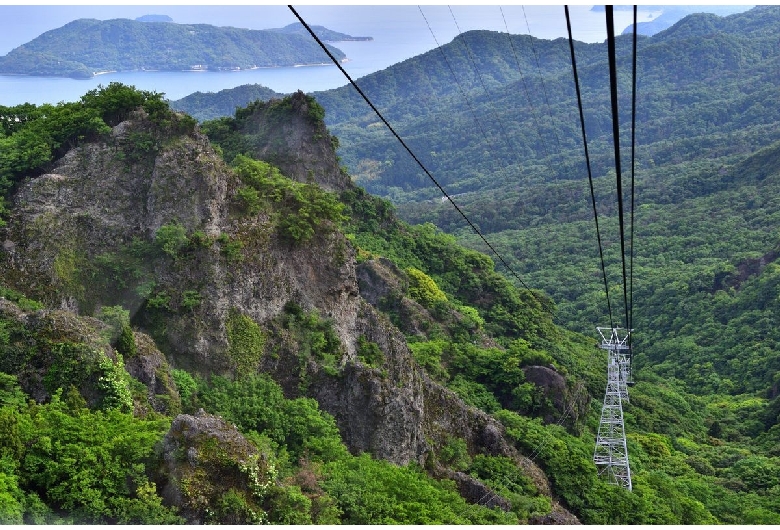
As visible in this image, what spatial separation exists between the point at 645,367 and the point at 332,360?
169ft

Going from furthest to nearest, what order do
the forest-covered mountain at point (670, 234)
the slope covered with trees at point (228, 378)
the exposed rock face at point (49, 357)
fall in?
the forest-covered mountain at point (670, 234) → the exposed rock face at point (49, 357) → the slope covered with trees at point (228, 378)

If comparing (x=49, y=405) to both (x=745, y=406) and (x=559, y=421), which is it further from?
(x=745, y=406)

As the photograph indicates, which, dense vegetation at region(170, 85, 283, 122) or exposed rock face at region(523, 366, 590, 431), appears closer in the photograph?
exposed rock face at region(523, 366, 590, 431)

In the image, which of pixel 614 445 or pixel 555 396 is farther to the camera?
pixel 555 396

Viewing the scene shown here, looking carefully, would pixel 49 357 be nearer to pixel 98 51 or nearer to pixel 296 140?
pixel 296 140

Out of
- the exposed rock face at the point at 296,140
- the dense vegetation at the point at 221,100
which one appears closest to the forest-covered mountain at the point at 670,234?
the exposed rock face at the point at 296,140

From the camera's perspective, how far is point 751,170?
116m

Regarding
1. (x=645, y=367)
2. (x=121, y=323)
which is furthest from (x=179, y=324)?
(x=645, y=367)

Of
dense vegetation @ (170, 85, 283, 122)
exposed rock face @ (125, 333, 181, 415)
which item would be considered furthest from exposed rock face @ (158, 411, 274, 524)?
dense vegetation @ (170, 85, 283, 122)

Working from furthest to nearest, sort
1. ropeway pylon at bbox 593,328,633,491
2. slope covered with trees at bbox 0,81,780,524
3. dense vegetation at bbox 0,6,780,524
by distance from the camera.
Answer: ropeway pylon at bbox 593,328,633,491
dense vegetation at bbox 0,6,780,524
slope covered with trees at bbox 0,81,780,524

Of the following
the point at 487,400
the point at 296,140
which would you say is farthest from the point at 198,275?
the point at 296,140

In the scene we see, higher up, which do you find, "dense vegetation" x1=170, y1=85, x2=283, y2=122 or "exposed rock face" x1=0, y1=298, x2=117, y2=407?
"dense vegetation" x1=170, y1=85, x2=283, y2=122

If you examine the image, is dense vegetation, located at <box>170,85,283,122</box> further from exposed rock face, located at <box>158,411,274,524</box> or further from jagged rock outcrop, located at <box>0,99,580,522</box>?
exposed rock face, located at <box>158,411,274,524</box>

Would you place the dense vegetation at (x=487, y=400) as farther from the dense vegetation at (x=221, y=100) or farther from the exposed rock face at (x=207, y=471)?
the dense vegetation at (x=221, y=100)
